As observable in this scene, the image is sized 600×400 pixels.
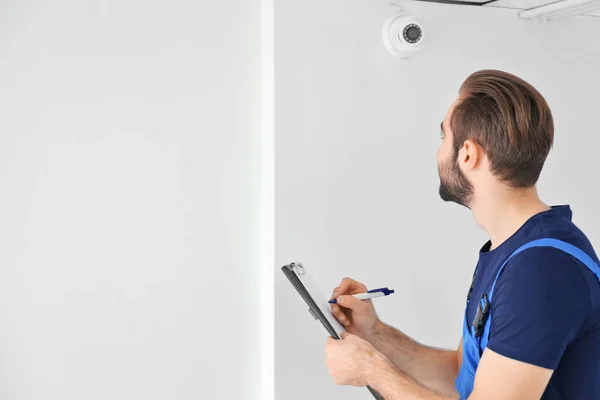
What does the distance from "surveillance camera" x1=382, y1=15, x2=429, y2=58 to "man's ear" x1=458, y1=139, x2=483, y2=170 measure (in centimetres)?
89

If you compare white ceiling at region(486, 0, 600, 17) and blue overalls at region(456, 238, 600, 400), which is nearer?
blue overalls at region(456, 238, 600, 400)

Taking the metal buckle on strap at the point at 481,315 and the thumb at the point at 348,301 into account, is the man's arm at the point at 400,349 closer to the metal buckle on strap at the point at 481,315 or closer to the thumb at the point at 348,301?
the thumb at the point at 348,301

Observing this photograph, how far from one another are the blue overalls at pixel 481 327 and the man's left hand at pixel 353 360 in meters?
0.18

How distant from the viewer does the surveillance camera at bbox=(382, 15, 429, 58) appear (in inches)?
86.5

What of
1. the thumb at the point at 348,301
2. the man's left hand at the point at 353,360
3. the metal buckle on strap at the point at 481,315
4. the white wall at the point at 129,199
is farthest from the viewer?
the white wall at the point at 129,199

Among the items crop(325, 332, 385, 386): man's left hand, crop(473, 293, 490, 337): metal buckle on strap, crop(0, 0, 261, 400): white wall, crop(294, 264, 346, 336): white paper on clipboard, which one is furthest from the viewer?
crop(0, 0, 261, 400): white wall

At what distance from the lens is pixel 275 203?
217cm

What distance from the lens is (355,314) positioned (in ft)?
5.50

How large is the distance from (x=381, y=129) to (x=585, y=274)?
3.79 feet

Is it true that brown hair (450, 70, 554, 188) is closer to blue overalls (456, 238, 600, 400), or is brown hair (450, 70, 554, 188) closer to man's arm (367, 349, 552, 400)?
blue overalls (456, 238, 600, 400)

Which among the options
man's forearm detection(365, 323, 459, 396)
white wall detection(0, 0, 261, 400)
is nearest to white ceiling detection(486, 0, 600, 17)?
white wall detection(0, 0, 261, 400)

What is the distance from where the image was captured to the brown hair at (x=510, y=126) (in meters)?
1.35

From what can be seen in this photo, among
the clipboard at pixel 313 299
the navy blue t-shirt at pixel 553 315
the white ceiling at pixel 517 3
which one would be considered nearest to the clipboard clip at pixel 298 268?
the clipboard at pixel 313 299

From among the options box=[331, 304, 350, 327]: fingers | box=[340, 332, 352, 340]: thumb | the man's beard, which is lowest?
box=[340, 332, 352, 340]: thumb
